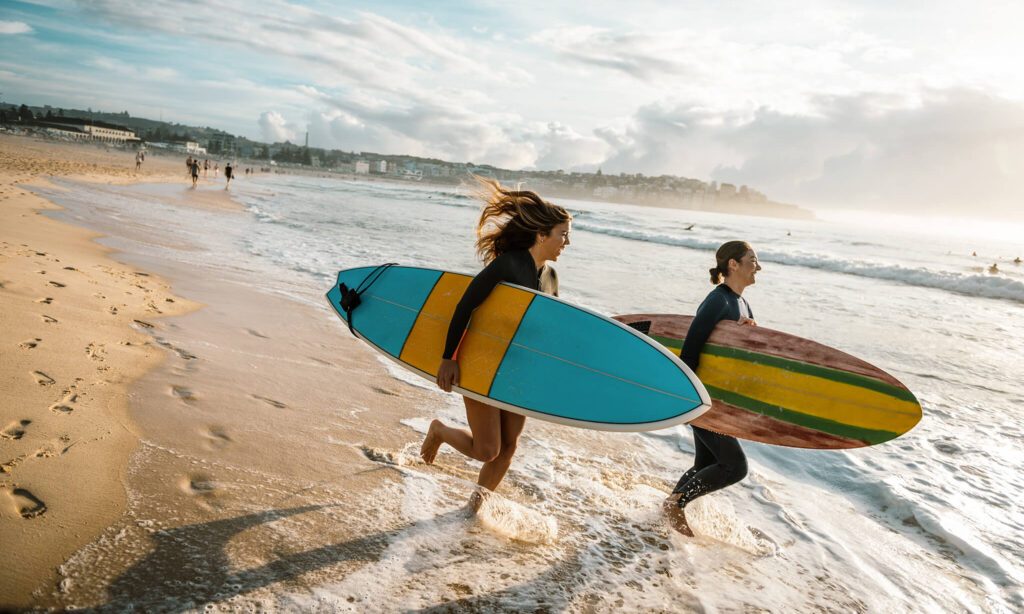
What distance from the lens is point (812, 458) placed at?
4.76 meters

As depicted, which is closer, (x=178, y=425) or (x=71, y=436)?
(x=71, y=436)

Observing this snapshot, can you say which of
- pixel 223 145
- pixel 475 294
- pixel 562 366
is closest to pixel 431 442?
pixel 562 366

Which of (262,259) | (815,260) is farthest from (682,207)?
(262,259)

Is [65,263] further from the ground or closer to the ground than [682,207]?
closer to the ground

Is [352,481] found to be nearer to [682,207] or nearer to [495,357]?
[495,357]

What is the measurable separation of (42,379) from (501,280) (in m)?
2.95

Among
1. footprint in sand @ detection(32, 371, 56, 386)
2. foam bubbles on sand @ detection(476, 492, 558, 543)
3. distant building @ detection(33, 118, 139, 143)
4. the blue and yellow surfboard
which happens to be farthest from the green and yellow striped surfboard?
distant building @ detection(33, 118, 139, 143)

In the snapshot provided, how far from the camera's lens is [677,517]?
3344 millimetres

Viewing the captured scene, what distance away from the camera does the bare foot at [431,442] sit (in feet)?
10.6

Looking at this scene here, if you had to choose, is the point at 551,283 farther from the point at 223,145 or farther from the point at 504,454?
the point at 223,145

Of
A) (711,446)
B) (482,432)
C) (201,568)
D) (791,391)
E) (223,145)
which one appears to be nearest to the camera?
(201,568)

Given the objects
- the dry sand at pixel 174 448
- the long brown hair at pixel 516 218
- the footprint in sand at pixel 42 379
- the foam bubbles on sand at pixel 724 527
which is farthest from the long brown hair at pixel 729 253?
the footprint in sand at pixel 42 379

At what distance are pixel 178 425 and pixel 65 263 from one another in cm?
475

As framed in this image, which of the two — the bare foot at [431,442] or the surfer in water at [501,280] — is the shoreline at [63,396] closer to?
the bare foot at [431,442]
